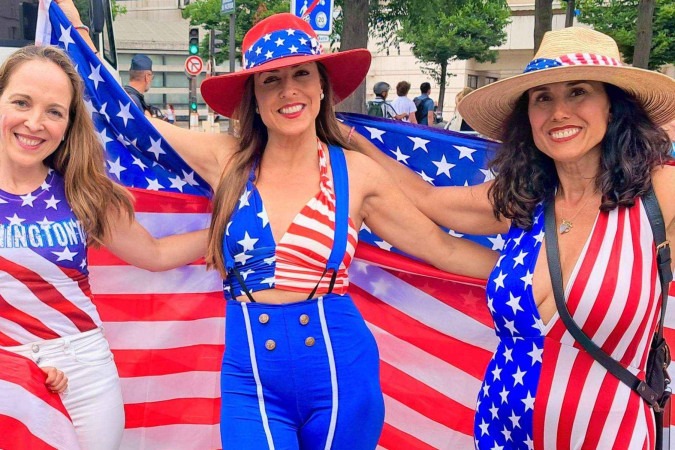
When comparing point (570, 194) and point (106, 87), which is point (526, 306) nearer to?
point (570, 194)

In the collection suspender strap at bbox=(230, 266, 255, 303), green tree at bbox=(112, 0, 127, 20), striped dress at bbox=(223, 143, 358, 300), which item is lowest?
suspender strap at bbox=(230, 266, 255, 303)

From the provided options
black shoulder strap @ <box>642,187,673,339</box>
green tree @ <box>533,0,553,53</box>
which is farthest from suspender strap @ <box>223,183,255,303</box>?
green tree @ <box>533,0,553,53</box>

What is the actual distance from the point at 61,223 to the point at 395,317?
1.57 m

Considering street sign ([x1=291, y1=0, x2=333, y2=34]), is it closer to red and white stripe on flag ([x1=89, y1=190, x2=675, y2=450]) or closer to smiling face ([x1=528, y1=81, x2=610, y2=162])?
red and white stripe on flag ([x1=89, y1=190, x2=675, y2=450])

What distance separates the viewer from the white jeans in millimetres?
2498

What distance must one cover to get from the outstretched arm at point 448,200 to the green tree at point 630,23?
70.6 ft

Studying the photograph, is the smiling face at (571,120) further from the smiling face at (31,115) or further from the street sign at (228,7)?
the street sign at (228,7)

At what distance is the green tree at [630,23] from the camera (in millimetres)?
26173

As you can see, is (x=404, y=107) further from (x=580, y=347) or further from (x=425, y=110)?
(x=580, y=347)

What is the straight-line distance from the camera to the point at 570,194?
8.35ft

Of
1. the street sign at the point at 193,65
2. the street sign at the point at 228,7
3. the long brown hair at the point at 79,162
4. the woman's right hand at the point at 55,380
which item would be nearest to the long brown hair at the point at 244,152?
the long brown hair at the point at 79,162

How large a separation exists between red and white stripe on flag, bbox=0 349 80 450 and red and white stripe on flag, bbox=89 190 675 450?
3.20 feet

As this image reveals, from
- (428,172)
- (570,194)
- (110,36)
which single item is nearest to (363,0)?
(110,36)

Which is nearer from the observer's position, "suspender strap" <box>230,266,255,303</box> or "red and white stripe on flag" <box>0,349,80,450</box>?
"red and white stripe on flag" <box>0,349,80,450</box>
